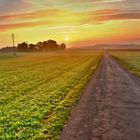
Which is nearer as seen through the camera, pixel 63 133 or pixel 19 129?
pixel 63 133

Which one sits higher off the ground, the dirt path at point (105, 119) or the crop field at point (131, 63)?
the dirt path at point (105, 119)

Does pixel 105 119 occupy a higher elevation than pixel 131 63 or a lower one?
higher

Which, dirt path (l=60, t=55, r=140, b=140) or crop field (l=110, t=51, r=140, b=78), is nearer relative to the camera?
dirt path (l=60, t=55, r=140, b=140)

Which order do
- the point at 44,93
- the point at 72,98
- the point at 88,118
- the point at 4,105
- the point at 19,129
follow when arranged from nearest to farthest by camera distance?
the point at 19,129 → the point at 88,118 → the point at 4,105 → the point at 72,98 → the point at 44,93

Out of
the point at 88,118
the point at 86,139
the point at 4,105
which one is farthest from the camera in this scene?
the point at 4,105

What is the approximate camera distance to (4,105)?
16938 mm

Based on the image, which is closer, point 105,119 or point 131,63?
point 105,119

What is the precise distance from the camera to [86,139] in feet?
32.2

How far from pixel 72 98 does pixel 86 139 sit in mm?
8923

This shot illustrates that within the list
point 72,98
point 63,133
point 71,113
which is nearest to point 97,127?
point 63,133

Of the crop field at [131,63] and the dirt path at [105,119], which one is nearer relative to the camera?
the dirt path at [105,119]

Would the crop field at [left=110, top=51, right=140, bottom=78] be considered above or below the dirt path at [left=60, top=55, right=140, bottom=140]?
below

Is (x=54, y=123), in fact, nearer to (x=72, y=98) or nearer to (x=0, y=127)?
(x=0, y=127)

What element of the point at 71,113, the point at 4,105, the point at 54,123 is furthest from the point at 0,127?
the point at 4,105
